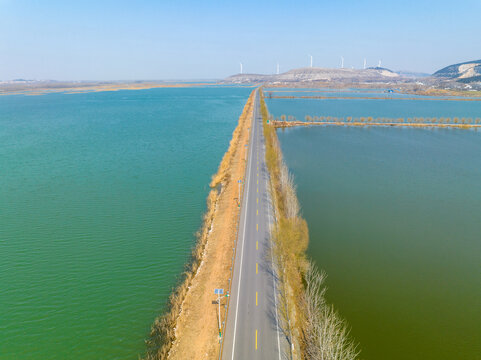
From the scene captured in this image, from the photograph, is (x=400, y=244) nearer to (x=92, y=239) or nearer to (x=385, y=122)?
(x=92, y=239)

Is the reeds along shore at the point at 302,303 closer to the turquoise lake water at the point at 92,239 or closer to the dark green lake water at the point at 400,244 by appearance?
the dark green lake water at the point at 400,244

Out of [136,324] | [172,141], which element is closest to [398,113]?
[172,141]

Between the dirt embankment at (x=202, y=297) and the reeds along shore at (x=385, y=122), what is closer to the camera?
the dirt embankment at (x=202, y=297)

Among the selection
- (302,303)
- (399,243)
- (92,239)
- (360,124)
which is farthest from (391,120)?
(92,239)

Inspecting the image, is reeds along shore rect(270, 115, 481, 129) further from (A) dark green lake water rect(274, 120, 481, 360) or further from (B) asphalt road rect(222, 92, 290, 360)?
(B) asphalt road rect(222, 92, 290, 360)

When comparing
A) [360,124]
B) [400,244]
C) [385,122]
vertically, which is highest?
[385,122]

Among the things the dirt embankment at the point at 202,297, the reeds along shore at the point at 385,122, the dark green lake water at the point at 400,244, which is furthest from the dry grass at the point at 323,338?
the reeds along shore at the point at 385,122
